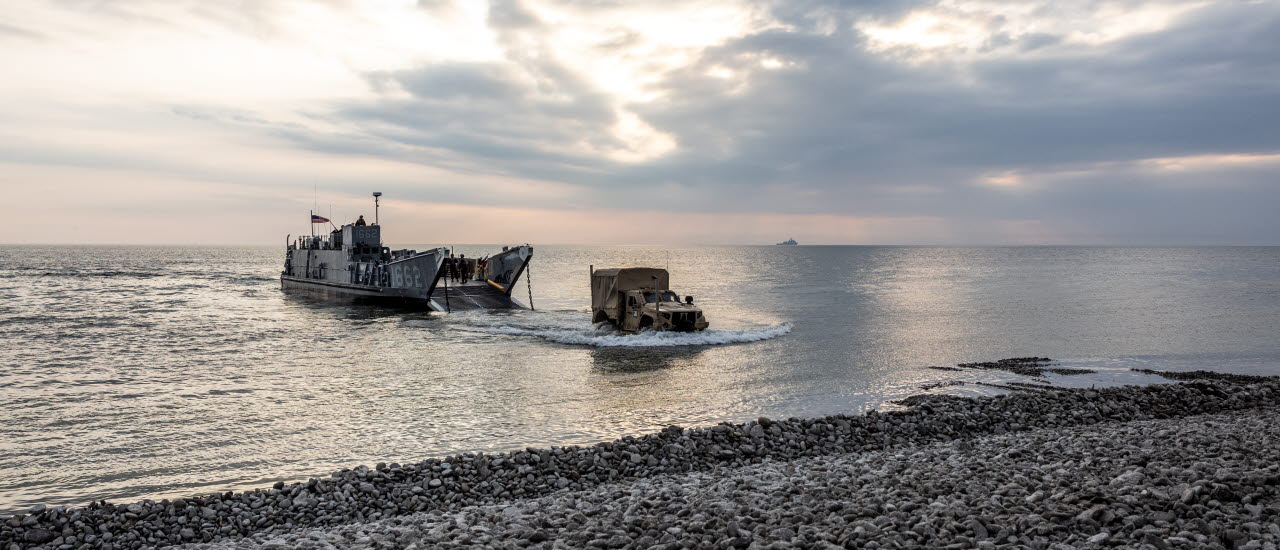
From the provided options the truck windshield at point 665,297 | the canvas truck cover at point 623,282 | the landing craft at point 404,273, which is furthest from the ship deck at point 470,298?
the truck windshield at point 665,297

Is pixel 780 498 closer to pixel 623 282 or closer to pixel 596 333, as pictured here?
pixel 596 333

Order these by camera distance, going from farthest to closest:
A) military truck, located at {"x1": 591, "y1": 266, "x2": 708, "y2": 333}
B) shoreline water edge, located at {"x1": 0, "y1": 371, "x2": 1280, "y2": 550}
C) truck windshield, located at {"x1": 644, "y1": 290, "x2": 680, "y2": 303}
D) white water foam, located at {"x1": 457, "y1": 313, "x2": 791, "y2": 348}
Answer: truck windshield, located at {"x1": 644, "y1": 290, "x2": 680, "y2": 303}
military truck, located at {"x1": 591, "y1": 266, "x2": 708, "y2": 333}
white water foam, located at {"x1": 457, "y1": 313, "x2": 791, "y2": 348}
shoreline water edge, located at {"x1": 0, "y1": 371, "x2": 1280, "y2": 550}

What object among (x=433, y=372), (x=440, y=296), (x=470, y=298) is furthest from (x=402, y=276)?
(x=433, y=372)

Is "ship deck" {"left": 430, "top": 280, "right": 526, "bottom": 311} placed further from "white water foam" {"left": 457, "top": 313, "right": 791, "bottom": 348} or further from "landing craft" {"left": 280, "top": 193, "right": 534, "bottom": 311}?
"white water foam" {"left": 457, "top": 313, "right": 791, "bottom": 348}

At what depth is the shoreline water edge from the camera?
25.0ft

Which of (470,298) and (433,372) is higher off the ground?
(470,298)

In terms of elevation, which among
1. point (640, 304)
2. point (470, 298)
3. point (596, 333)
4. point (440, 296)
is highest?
point (640, 304)

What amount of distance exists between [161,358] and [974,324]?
1457 inches

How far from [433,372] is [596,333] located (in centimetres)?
1073

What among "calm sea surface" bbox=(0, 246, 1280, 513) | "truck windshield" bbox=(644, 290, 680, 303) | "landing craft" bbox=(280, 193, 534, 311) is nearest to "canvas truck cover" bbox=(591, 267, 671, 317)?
"truck windshield" bbox=(644, 290, 680, 303)

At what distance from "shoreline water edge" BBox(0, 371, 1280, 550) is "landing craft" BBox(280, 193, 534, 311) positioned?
35.4 m

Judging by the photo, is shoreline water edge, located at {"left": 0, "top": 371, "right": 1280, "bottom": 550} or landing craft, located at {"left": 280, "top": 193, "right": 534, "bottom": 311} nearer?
shoreline water edge, located at {"left": 0, "top": 371, "right": 1280, "bottom": 550}

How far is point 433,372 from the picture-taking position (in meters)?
22.8

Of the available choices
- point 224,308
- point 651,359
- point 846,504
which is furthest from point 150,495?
point 224,308
